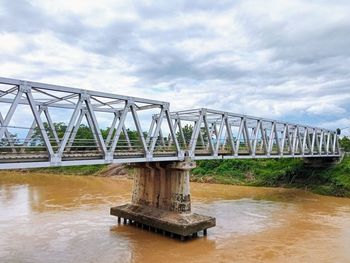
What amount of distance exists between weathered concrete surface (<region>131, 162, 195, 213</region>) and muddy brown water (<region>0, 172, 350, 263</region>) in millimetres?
1904

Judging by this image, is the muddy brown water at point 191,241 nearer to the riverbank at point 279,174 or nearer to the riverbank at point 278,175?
the riverbank at point 278,175

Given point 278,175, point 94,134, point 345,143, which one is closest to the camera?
point 94,134

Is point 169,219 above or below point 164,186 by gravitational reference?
below

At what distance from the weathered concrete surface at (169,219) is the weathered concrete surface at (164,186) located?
0.43 m

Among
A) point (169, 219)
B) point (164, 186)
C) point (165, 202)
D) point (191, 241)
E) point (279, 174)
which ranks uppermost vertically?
point (164, 186)

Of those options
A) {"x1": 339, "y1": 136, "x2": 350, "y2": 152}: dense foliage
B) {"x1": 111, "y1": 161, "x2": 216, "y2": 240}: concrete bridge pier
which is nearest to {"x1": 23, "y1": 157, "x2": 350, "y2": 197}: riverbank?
{"x1": 339, "y1": 136, "x2": 350, "y2": 152}: dense foliage

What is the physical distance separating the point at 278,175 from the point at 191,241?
2814 cm

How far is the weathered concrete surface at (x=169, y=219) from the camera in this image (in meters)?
18.9

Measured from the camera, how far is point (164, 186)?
21.5 metres

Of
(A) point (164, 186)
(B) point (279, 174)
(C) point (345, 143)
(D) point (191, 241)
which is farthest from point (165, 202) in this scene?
(C) point (345, 143)

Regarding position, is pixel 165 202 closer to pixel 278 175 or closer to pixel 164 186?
pixel 164 186

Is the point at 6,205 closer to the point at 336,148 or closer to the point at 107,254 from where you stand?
the point at 107,254

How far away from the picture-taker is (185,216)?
19.8 meters

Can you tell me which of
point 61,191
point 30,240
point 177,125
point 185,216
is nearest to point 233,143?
point 177,125
